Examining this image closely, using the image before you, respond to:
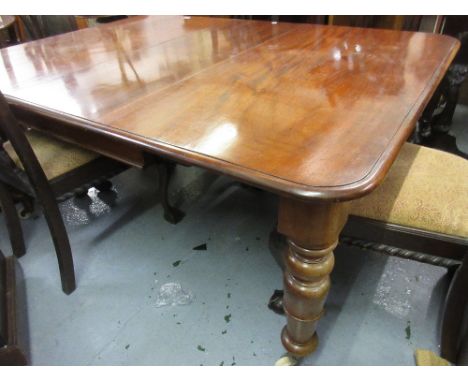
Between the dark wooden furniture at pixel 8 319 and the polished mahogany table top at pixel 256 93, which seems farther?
the dark wooden furniture at pixel 8 319

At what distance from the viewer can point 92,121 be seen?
2.55ft

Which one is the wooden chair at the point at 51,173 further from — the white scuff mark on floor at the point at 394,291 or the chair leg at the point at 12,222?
the white scuff mark on floor at the point at 394,291

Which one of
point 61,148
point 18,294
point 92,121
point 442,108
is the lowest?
point 18,294

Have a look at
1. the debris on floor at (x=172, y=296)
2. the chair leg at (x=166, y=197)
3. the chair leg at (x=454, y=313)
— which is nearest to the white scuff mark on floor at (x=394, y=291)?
the chair leg at (x=454, y=313)

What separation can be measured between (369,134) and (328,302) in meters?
0.71

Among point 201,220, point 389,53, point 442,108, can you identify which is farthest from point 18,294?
point 442,108

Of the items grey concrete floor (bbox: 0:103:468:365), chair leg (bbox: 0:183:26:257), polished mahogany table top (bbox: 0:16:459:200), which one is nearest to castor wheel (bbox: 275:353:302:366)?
grey concrete floor (bbox: 0:103:468:365)

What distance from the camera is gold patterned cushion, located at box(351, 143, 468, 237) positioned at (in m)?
0.77

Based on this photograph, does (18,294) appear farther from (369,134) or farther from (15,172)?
(369,134)

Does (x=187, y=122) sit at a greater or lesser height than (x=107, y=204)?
greater

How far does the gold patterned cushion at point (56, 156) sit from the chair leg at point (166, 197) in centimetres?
30

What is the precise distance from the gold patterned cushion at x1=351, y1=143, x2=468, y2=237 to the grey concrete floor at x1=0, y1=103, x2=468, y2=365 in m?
0.46

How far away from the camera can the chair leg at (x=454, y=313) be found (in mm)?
821

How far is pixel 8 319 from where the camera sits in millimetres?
1055
